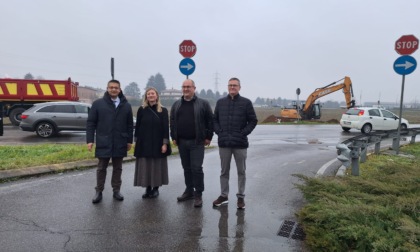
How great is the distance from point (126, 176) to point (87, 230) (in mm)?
2882

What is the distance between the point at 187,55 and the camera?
35.7ft

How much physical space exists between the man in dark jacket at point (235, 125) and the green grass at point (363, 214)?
1.05m

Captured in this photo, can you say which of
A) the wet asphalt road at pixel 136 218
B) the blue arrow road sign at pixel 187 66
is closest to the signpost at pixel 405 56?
the wet asphalt road at pixel 136 218

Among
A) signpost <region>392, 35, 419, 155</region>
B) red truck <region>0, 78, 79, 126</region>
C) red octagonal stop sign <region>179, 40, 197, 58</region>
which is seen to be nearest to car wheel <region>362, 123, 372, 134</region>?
signpost <region>392, 35, 419, 155</region>

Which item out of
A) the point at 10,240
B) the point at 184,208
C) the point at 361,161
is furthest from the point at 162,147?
the point at 361,161

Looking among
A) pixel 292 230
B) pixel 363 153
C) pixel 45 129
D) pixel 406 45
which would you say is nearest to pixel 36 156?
pixel 45 129

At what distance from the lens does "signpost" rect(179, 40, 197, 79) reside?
34.5ft

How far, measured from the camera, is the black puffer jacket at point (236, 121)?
204 inches

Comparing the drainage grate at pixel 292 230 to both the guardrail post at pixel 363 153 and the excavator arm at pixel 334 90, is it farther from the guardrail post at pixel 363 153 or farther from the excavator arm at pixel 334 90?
the excavator arm at pixel 334 90

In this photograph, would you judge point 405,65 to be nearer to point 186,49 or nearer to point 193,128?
point 186,49

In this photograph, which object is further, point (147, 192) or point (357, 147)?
point (357, 147)

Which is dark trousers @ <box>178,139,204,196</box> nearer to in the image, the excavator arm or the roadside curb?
the roadside curb

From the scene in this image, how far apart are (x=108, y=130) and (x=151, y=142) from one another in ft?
2.27

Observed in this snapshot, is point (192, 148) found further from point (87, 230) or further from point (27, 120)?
point (27, 120)
